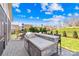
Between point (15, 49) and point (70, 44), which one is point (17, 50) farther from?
point (70, 44)

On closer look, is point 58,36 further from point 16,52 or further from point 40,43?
point 16,52

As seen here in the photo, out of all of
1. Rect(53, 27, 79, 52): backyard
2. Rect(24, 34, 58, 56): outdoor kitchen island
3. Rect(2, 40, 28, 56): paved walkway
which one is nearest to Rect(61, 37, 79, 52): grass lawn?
Rect(53, 27, 79, 52): backyard

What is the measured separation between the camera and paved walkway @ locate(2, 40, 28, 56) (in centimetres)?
335

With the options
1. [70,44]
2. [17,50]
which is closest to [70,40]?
[70,44]

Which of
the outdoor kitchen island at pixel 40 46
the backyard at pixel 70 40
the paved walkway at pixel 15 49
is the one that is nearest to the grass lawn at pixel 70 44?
the backyard at pixel 70 40

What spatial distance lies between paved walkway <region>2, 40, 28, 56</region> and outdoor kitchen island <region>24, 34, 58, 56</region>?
0.26ft

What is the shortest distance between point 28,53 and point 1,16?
2.53 ft

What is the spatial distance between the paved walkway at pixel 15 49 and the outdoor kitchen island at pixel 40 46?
0.08 m

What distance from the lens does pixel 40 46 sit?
3285 mm

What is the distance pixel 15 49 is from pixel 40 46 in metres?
0.44

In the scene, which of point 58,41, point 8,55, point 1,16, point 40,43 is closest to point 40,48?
point 40,43

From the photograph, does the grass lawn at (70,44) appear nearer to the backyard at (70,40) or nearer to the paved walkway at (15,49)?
the backyard at (70,40)

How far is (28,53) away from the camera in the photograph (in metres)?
3.36

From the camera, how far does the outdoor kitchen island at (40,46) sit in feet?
10.8
